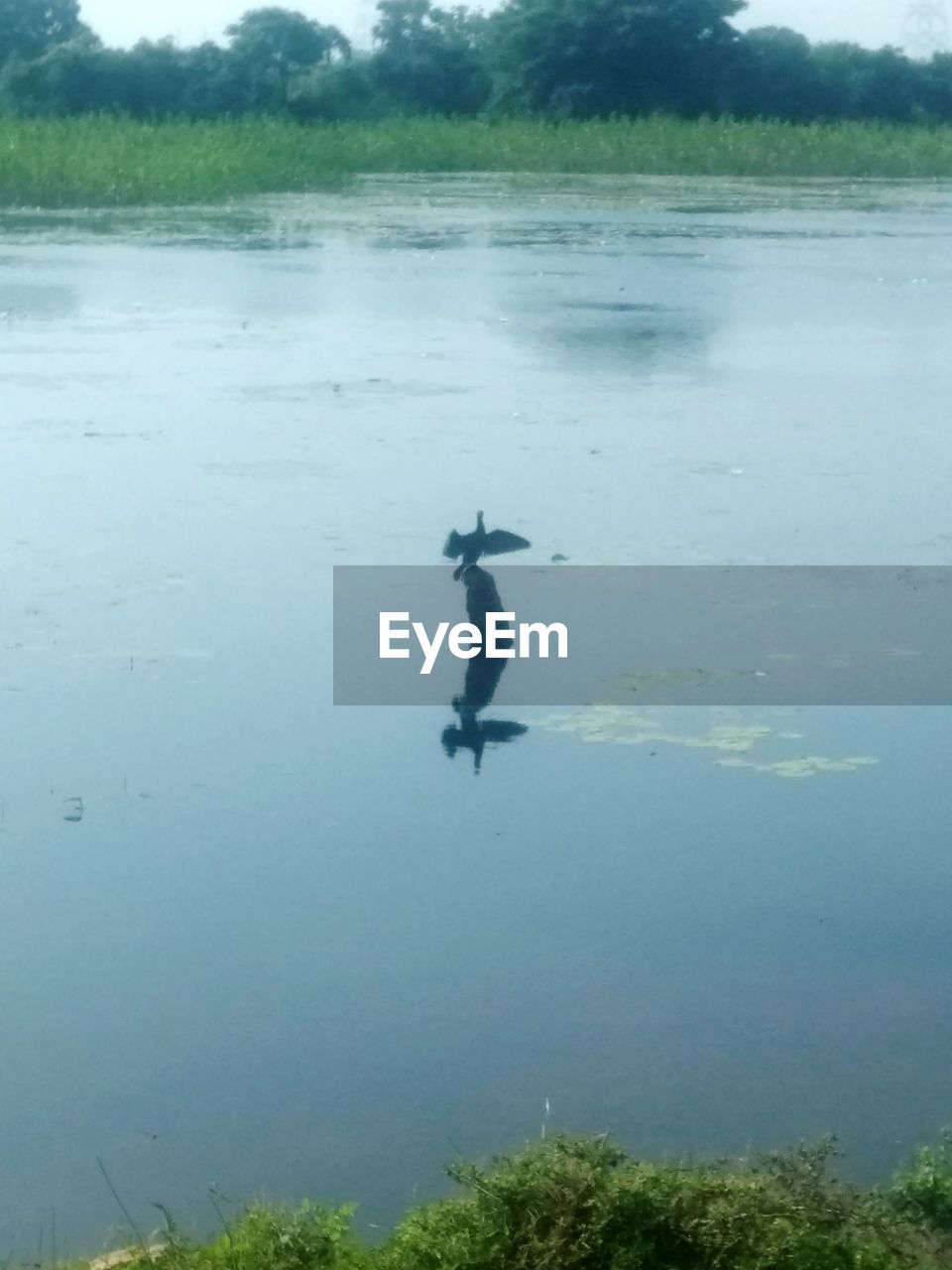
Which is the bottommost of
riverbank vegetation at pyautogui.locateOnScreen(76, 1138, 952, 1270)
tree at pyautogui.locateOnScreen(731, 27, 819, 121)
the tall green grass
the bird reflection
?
riverbank vegetation at pyautogui.locateOnScreen(76, 1138, 952, 1270)

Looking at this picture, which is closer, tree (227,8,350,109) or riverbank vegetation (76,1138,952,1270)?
riverbank vegetation (76,1138,952,1270)

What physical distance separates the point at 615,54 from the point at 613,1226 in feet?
85.5

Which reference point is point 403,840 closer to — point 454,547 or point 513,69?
point 454,547

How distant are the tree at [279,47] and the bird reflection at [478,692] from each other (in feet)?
75.9

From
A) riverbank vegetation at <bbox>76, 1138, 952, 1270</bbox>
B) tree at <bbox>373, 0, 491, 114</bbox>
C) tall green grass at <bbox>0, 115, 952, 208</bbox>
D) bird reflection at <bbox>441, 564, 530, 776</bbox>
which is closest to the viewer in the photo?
riverbank vegetation at <bbox>76, 1138, 952, 1270</bbox>

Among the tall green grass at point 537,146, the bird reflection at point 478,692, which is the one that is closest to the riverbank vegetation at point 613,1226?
the bird reflection at point 478,692

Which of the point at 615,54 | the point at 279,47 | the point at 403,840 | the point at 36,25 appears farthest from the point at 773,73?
the point at 403,840

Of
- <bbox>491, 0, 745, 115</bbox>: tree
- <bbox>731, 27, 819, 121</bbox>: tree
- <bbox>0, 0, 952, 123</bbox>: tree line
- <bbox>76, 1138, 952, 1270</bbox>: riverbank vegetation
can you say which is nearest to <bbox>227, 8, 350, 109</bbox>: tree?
<bbox>0, 0, 952, 123</bbox>: tree line

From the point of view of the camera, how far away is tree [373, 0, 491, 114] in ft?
93.9

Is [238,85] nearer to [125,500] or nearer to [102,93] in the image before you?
[102,93]

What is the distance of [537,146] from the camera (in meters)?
26.8

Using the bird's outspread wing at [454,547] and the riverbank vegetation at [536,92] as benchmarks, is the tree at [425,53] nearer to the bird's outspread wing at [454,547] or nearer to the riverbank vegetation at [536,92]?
the riverbank vegetation at [536,92]

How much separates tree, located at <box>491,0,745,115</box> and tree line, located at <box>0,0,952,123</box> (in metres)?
0.02

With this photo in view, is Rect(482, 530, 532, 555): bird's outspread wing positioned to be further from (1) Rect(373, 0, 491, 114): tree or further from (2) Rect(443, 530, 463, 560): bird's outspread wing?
(1) Rect(373, 0, 491, 114): tree
